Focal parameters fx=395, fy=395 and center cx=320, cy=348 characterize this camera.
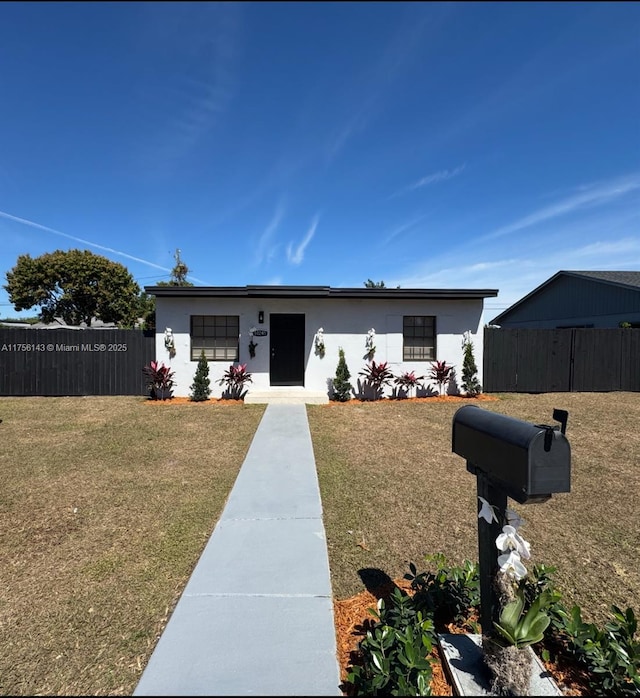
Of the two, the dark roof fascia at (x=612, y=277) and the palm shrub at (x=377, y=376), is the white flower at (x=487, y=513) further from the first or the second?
the dark roof fascia at (x=612, y=277)

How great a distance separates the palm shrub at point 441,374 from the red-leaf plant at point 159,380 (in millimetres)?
7153

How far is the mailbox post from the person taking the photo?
1.52 m

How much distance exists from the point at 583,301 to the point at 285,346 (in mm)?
16913

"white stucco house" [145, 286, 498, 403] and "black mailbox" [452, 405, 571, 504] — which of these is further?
"white stucco house" [145, 286, 498, 403]

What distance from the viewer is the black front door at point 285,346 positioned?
434 inches

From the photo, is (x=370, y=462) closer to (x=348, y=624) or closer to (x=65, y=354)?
(x=348, y=624)

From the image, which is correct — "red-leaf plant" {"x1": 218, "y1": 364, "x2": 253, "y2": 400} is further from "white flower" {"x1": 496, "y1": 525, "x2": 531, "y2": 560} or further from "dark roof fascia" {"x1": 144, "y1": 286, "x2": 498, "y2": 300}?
Answer: "white flower" {"x1": 496, "y1": 525, "x2": 531, "y2": 560}

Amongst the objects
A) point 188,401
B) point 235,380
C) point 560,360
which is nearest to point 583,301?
point 560,360

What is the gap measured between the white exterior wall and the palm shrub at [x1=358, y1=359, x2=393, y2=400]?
Answer: 179 millimetres

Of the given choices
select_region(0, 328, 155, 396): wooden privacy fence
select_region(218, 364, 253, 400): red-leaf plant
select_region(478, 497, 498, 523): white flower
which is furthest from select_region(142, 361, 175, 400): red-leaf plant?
select_region(478, 497, 498, 523): white flower

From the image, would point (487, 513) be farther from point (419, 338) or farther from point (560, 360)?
point (560, 360)

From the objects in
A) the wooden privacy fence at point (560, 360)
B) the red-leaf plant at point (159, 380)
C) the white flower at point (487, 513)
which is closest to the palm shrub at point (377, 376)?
the wooden privacy fence at point (560, 360)

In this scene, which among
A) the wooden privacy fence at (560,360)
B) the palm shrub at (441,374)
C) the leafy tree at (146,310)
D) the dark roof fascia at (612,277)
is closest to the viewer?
the palm shrub at (441,374)

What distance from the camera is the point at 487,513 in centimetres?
175
